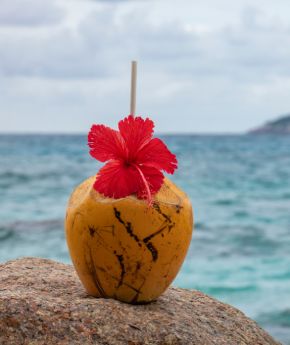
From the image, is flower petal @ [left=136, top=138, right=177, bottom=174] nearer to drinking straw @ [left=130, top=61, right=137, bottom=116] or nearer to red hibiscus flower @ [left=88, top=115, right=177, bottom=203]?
red hibiscus flower @ [left=88, top=115, right=177, bottom=203]

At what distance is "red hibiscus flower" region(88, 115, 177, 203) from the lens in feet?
10.7

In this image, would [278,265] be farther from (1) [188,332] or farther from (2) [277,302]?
(1) [188,332]

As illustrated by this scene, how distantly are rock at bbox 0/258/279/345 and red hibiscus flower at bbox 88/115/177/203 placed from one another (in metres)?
0.53

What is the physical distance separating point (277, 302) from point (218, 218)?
550 cm

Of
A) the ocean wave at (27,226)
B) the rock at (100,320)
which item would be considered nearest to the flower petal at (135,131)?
the rock at (100,320)

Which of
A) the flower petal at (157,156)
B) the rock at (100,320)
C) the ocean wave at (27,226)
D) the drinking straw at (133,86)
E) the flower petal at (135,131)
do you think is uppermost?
the drinking straw at (133,86)

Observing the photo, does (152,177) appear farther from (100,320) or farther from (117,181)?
(100,320)

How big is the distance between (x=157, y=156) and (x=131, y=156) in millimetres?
115

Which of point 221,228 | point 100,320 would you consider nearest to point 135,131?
point 100,320

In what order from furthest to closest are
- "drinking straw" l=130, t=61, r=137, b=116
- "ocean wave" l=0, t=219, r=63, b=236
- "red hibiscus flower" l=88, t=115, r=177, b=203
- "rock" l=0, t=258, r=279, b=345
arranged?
1. "ocean wave" l=0, t=219, r=63, b=236
2. "drinking straw" l=130, t=61, r=137, b=116
3. "red hibiscus flower" l=88, t=115, r=177, b=203
4. "rock" l=0, t=258, r=279, b=345

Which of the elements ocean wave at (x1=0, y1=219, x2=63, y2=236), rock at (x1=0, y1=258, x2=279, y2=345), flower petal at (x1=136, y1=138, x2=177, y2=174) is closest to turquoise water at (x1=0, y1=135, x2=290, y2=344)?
ocean wave at (x1=0, y1=219, x2=63, y2=236)

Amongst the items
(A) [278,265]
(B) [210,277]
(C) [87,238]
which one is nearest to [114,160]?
(C) [87,238]

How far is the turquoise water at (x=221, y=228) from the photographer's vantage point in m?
9.41

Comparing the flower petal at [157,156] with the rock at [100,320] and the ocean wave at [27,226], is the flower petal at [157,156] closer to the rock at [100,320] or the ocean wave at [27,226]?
the rock at [100,320]
